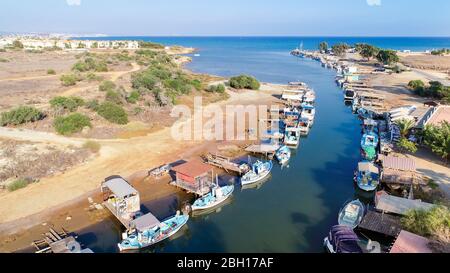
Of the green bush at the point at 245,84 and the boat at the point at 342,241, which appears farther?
the green bush at the point at 245,84

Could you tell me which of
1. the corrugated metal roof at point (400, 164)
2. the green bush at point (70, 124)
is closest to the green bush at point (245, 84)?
the green bush at point (70, 124)

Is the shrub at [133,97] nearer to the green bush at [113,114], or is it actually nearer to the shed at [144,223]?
the green bush at [113,114]

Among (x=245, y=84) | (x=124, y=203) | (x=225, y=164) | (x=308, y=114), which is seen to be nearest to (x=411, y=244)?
(x=124, y=203)

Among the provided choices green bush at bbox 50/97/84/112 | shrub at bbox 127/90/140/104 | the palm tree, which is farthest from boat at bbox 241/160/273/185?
green bush at bbox 50/97/84/112

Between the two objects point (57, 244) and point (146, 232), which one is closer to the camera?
point (57, 244)

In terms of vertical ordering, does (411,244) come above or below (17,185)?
above

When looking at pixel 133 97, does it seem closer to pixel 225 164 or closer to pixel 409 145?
pixel 225 164

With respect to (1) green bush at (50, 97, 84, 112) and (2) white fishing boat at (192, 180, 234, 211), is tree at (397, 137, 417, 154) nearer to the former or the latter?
(2) white fishing boat at (192, 180, 234, 211)
